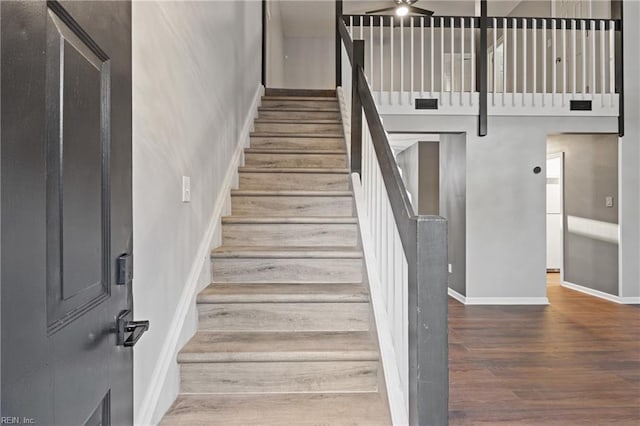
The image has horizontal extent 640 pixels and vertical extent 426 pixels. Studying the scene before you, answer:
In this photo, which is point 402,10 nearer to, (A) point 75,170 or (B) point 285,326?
(B) point 285,326

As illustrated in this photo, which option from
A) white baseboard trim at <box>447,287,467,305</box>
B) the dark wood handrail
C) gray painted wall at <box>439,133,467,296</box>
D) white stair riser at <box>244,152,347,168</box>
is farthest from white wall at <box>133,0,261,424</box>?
white baseboard trim at <box>447,287,467,305</box>

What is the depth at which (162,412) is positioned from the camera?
4.90 ft

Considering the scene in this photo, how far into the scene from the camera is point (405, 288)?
1.37m

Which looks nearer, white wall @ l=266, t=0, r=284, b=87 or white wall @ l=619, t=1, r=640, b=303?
white wall @ l=619, t=1, r=640, b=303

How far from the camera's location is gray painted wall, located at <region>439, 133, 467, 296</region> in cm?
478

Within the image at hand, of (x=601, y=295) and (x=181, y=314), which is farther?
(x=601, y=295)

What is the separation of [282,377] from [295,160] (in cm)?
196

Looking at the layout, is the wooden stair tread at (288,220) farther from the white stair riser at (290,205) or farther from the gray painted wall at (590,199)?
the gray painted wall at (590,199)

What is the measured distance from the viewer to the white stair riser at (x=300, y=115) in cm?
407

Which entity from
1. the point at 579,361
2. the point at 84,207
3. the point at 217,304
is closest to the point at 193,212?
the point at 217,304

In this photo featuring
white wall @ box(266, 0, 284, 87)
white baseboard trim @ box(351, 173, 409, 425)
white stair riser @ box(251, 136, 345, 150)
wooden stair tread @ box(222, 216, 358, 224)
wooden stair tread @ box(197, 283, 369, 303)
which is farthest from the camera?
white wall @ box(266, 0, 284, 87)

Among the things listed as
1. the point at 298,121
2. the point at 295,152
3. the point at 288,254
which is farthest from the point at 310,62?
the point at 288,254

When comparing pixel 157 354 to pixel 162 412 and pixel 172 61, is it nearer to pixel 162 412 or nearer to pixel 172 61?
pixel 162 412

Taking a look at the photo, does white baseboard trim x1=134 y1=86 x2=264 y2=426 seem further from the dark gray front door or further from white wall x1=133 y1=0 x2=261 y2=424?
the dark gray front door
